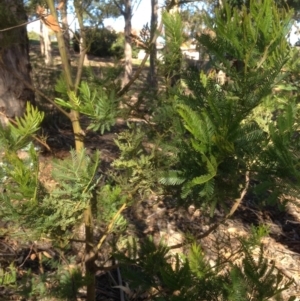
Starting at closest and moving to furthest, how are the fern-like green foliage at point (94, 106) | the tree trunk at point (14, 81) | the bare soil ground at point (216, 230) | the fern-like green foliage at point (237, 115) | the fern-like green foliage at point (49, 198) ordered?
1. the fern-like green foliage at point (237, 115)
2. the fern-like green foliage at point (49, 198)
3. the fern-like green foliage at point (94, 106)
4. the bare soil ground at point (216, 230)
5. the tree trunk at point (14, 81)

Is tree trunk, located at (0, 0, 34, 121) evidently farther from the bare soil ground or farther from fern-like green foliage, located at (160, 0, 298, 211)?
fern-like green foliage, located at (160, 0, 298, 211)

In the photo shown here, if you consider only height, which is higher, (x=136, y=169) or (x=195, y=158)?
(x=195, y=158)

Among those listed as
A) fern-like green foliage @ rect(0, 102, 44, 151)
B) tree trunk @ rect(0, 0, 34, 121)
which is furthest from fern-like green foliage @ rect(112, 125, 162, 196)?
tree trunk @ rect(0, 0, 34, 121)

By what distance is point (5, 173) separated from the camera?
1.44m

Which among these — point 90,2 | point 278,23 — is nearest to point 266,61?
point 278,23

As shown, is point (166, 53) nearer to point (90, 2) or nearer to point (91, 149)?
point (90, 2)

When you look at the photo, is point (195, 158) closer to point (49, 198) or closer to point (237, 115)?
point (237, 115)

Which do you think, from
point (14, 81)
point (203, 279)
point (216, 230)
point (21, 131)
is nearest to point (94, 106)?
point (21, 131)

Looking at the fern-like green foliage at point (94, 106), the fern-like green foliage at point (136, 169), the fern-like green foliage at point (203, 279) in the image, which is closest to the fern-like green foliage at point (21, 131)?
the fern-like green foliage at point (94, 106)

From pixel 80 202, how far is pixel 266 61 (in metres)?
Answer: 0.81

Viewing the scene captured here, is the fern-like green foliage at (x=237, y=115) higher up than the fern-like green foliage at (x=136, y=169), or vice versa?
the fern-like green foliage at (x=237, y=115)

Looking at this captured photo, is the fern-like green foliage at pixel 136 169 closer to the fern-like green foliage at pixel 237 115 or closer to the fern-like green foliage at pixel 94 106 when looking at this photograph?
the fern-like green foliage at pixel 94 106

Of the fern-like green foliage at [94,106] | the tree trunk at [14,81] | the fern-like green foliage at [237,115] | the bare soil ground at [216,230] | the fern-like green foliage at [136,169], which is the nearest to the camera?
the fern-like green foliage at [237,115]

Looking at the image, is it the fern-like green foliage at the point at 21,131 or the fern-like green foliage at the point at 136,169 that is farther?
the fern-like green foliage at the point at 136,169
